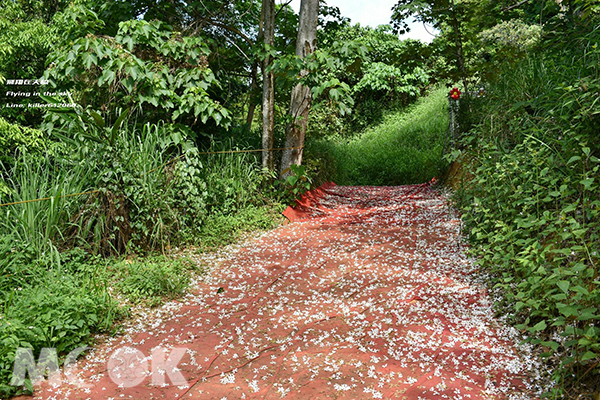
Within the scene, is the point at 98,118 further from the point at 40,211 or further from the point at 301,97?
the point at 301,97

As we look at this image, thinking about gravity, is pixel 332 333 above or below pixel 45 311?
below

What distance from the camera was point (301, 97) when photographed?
573 cm

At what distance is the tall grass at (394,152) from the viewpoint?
9.02 m

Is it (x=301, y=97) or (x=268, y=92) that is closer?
(x=268, y=92)

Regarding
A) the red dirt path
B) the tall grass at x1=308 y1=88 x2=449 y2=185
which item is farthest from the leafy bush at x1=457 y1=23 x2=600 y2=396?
the tall grass at x1=308 y1=88 x2=449 y2=185

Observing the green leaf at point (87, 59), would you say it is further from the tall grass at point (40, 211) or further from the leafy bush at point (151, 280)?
the leafy bush at point (151, 280)

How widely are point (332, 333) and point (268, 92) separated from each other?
3856mm

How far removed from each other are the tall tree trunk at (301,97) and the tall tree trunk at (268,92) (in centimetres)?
28

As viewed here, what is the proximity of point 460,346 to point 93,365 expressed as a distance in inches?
79.7

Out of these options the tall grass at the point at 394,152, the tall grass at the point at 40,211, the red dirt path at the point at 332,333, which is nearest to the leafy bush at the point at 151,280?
the red dirt path at the point at 332,333

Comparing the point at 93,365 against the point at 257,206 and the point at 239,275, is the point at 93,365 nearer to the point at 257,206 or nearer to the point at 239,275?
the point at 239,275

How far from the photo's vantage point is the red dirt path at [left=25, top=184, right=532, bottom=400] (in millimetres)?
1971

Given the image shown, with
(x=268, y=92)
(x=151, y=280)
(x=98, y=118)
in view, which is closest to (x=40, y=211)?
(x=98, y=118)

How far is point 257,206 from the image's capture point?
5.29m
